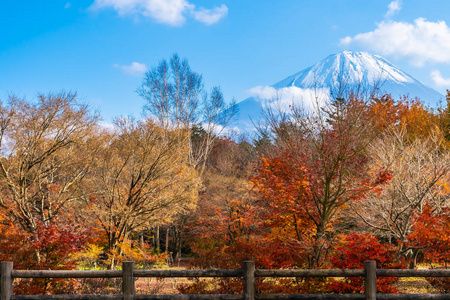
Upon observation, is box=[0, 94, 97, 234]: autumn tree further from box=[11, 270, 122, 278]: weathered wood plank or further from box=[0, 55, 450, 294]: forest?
box=[11, 270, 122, 278]: weathered wood plank

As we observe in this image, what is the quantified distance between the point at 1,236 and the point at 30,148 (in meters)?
3.76

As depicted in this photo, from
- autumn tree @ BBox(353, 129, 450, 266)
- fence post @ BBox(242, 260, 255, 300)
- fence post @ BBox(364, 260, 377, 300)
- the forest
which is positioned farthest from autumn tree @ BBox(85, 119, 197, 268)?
fence post @ BBox(364, 260, 377, 300)

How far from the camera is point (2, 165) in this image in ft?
47.4

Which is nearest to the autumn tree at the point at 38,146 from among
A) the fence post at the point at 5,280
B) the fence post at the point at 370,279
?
the fence post at the point at 5,280

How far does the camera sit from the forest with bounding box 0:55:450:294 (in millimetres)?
10180

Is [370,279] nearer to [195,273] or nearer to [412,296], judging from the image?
[412,296]

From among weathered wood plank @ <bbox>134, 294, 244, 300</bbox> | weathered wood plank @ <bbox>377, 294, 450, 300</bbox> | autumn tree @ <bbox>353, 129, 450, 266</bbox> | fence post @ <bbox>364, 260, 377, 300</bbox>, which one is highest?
autumn tree @ <bbox>353, 129, 450, 266</bbox>

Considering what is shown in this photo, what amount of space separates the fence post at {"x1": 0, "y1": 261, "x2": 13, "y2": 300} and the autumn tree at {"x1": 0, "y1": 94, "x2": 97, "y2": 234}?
289 inches

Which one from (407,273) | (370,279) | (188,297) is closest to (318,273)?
(370,279)

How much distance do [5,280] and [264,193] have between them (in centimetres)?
700

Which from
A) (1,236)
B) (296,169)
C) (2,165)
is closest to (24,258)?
(1,236)

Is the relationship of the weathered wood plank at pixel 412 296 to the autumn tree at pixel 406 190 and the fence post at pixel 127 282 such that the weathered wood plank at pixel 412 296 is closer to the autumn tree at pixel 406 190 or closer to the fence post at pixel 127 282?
the fence post at pixel 127 282

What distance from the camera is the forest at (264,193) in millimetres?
10180

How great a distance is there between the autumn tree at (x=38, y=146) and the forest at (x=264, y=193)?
5cm
